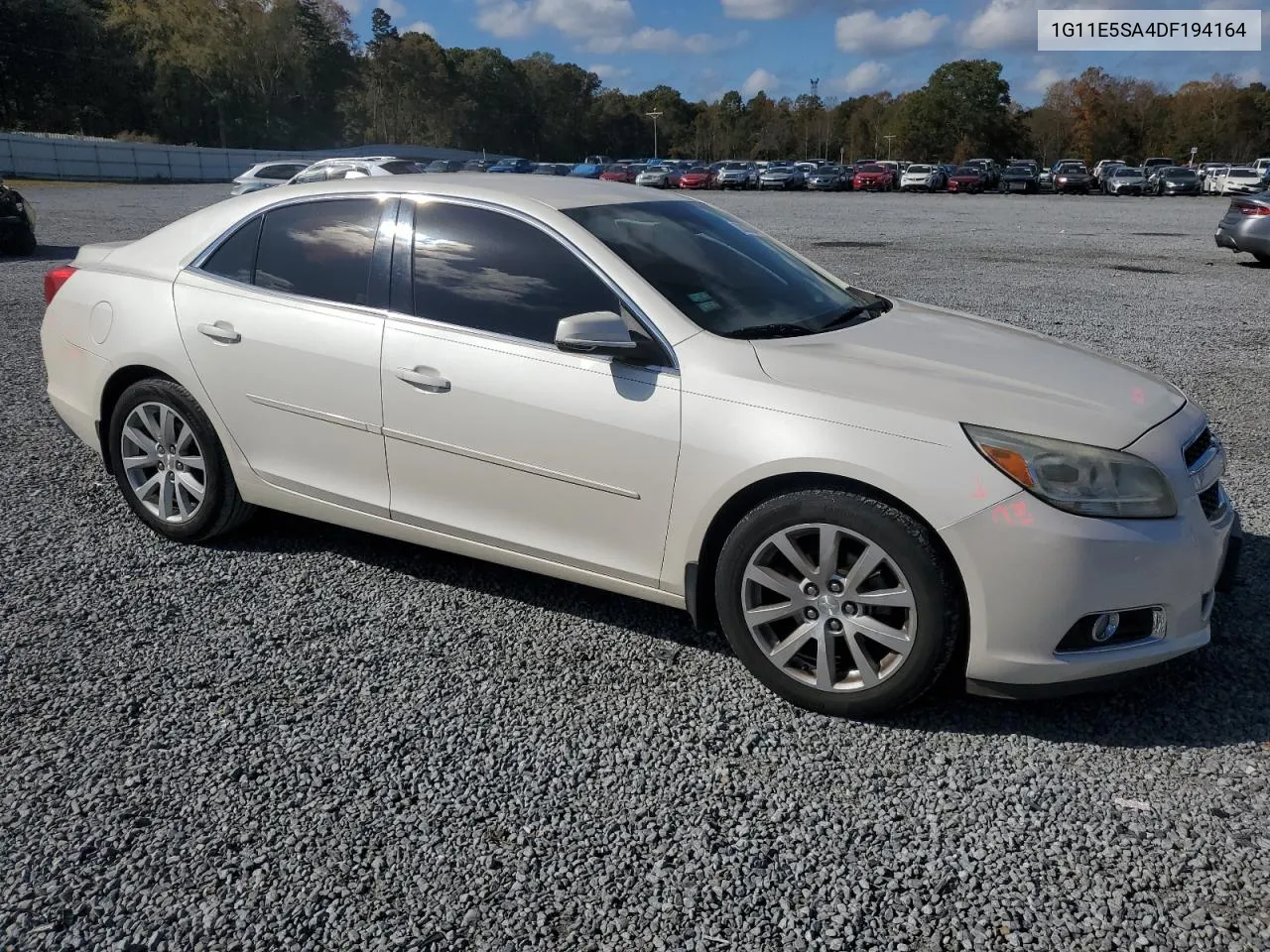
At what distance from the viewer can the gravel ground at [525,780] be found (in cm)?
250

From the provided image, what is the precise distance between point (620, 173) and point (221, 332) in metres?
55.9

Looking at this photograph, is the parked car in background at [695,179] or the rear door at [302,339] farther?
the parked car in background at [695,179]

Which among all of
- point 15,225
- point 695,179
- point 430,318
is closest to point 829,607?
point 430,318

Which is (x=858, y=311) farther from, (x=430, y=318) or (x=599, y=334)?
(x=430, y=318)

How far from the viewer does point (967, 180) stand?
52.2 metres

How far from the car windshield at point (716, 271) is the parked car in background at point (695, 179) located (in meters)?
55.6

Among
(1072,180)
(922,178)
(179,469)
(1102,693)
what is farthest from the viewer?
(922,178)

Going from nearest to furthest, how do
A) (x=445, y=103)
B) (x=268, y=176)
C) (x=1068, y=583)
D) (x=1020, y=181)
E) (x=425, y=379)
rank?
(x=1068, y=583), (x=425, y=379), (x=268, y=176), (x=1020, y=181), (x=445, y=103)

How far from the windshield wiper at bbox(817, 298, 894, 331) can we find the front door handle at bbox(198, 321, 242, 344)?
237 centimetres

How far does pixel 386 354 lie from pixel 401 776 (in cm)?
163

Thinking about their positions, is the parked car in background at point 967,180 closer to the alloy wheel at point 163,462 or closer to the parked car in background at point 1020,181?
the parked car in background at point 1020,181

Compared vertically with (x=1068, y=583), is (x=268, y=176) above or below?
above

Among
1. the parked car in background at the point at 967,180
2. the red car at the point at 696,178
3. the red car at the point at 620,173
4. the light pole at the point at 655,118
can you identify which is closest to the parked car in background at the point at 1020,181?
the parked car in background at the point at 967,180

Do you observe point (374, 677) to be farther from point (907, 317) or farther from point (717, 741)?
point (907, 317)
